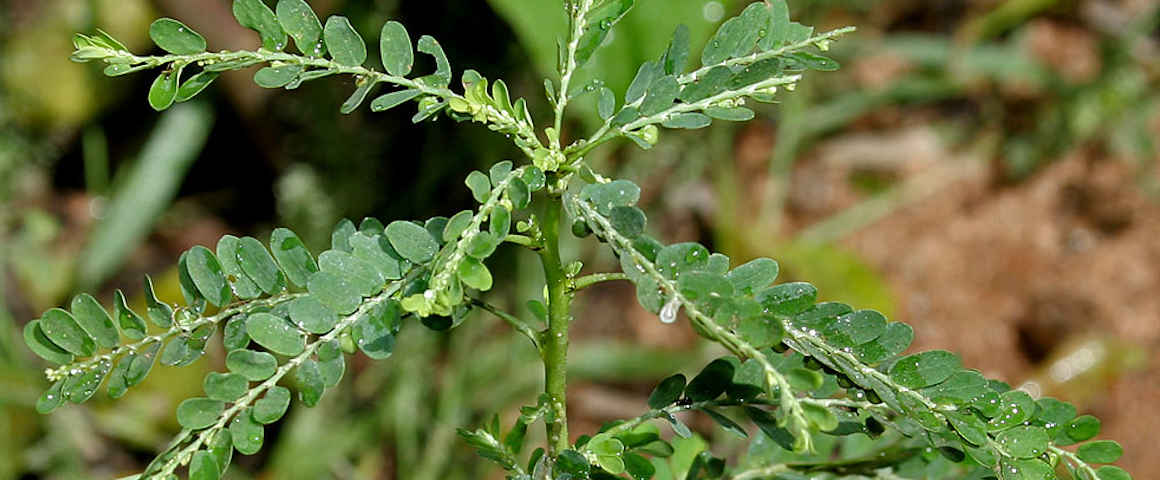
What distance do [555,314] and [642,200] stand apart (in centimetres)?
140

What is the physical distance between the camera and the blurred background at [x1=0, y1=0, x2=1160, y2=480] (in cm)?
163

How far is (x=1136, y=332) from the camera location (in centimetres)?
175

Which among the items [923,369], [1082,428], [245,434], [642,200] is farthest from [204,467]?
[642,200]

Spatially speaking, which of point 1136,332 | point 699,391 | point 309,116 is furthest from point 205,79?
point 1136,332

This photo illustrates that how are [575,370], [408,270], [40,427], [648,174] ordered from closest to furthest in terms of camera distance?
[408,270], [40,427], [575,370], [648,174]

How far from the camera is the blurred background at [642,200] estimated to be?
5.33 feet

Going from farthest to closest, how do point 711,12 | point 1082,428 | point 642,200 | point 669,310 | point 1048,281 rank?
1. point 642,200
2. point 1048,281
3. point 711,12
4. point 1082,428
5. point 669,310

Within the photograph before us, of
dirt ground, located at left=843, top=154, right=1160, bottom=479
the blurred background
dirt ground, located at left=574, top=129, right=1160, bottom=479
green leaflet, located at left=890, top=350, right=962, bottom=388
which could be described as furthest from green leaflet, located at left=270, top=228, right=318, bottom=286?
dirt ground, located at left=843, top=154, right=1160, bottom=479

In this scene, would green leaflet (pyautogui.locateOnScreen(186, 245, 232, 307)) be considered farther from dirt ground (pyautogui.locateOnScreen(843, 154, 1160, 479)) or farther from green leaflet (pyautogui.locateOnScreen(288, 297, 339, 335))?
dirt ground (pyautogui.locateOnScreen(843, 154, 1160, 479))

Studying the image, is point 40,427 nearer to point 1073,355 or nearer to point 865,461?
point 865,461

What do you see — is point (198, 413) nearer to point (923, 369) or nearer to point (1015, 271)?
point (923, 369)

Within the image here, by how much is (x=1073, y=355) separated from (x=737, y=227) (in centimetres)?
57

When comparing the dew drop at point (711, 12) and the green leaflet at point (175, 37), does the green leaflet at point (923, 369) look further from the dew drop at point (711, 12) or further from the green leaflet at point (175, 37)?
the dew drop at point (711, 12)

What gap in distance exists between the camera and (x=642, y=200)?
1.97 metres
